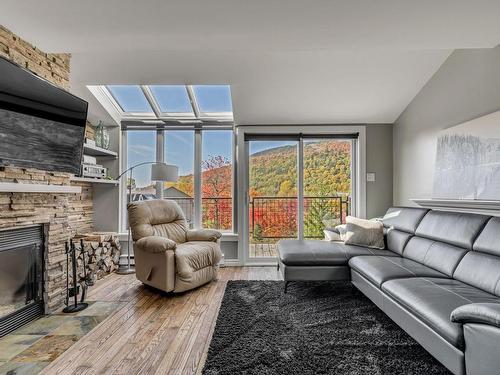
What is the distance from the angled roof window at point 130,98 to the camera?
374 cm

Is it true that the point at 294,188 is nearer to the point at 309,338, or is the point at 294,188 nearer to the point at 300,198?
the point at 300,198

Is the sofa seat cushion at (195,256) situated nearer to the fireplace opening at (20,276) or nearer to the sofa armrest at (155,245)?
the sofa armrest at (155,245)

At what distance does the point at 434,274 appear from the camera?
85.4 inches

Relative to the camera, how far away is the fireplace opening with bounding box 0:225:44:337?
2.13 metres

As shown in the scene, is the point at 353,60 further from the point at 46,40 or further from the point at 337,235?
the point at 46,40

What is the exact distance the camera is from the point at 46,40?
2139 mm

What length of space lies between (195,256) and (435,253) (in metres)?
2.28

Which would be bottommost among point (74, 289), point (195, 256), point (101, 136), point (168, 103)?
point (74, 289)

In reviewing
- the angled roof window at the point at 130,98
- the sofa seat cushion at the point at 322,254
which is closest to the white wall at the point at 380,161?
the sofa seat cushion at the point at 322,254

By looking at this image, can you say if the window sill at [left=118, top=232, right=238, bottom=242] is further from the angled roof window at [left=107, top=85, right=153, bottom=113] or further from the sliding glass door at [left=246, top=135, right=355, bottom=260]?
the angled roof window at [left=107, top=85, right=153, bottom=113]

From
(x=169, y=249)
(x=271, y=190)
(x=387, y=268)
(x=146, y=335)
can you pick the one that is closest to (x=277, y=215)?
(x=271, y=190)

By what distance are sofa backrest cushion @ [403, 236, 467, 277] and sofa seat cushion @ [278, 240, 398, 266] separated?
0.26 metres

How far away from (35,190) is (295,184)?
10.1 ft

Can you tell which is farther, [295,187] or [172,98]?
[295,187]
